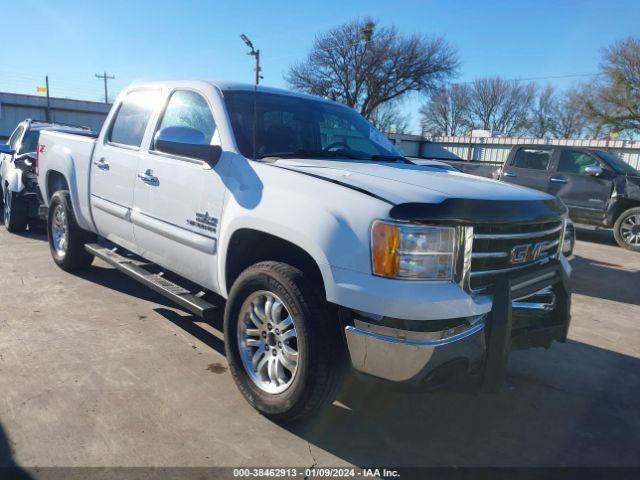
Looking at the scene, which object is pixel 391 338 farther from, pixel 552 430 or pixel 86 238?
pixel 86 238

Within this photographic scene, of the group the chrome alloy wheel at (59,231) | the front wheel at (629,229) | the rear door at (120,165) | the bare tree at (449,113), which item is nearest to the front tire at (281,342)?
the rear door at (120,165)

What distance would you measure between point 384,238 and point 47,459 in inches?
78.9

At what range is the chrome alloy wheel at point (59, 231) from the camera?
5559mm

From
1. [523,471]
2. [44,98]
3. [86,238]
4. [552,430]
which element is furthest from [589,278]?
[44,98]

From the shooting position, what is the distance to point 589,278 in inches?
273

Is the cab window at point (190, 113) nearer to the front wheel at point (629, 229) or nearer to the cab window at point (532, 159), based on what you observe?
the cab window at point (532, 159)

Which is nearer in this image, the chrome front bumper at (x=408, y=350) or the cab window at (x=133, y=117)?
the chrome front bumper at (x=408, y=350)

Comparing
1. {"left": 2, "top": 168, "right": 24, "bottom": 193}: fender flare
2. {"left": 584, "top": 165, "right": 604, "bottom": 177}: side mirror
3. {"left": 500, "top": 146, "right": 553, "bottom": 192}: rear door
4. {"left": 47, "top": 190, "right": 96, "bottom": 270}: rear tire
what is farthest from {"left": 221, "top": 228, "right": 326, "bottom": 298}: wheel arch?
{"left": 584, "top": 165, "right": 604, "bottom": 177}: side mirror

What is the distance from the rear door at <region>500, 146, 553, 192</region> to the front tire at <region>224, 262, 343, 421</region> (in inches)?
335

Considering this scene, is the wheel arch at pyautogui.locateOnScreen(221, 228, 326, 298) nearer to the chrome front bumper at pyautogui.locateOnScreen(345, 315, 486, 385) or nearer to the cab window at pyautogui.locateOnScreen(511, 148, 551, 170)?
the chrome front bumper at pyautogui.locateOnScreen(345, 315, 486, 385)

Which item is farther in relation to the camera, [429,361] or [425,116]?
[425,116]

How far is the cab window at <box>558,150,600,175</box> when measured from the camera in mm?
9852

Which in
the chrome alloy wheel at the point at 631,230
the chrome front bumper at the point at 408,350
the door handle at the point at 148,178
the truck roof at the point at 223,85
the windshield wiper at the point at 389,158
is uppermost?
the truck roof at the point at 223,85

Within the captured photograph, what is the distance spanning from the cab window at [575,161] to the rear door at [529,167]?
0.24 m
